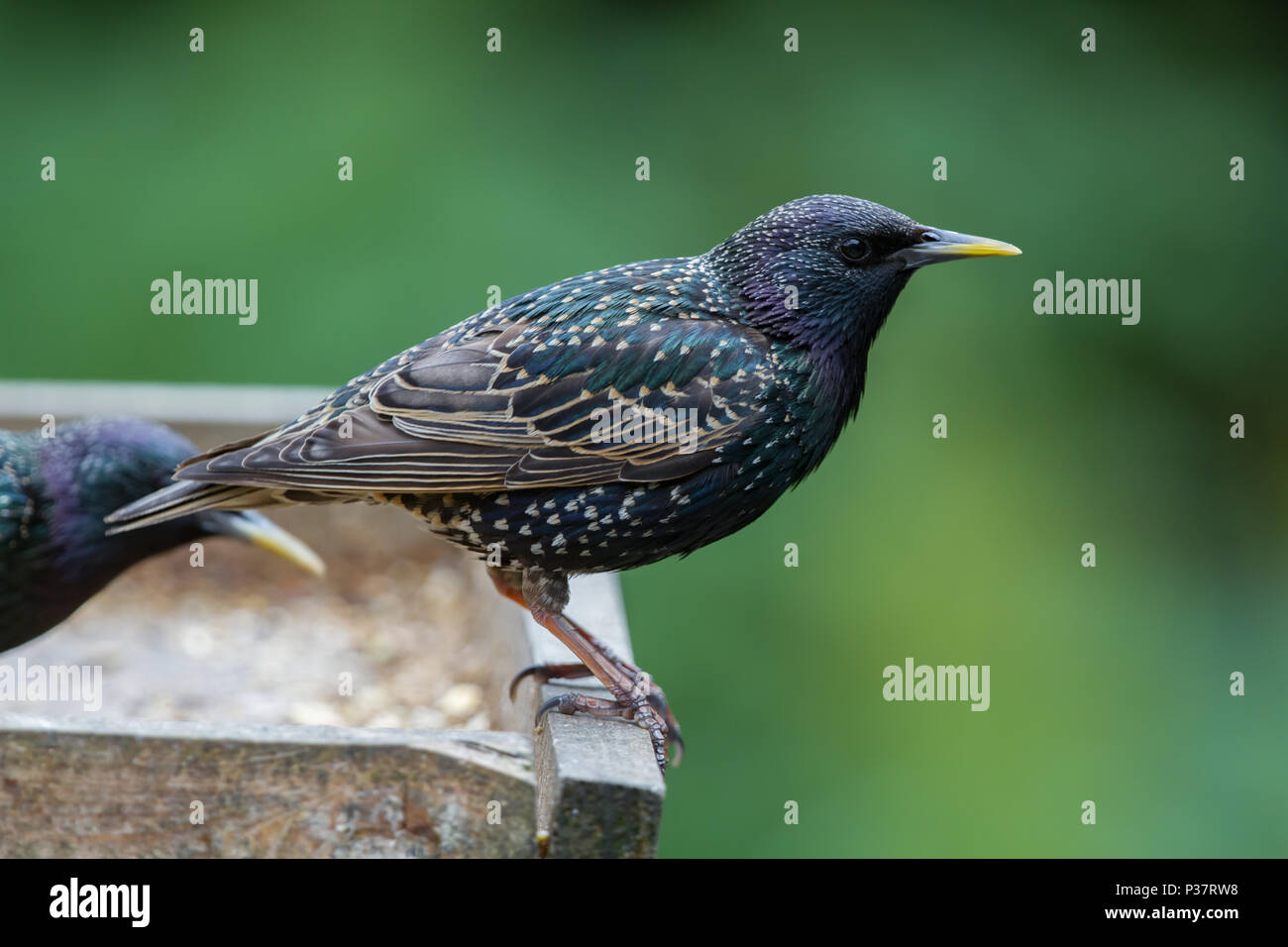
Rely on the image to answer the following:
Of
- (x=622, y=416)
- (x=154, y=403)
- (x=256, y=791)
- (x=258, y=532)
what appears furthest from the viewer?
(x=154, y=403)

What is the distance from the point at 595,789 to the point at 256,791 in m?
0.47

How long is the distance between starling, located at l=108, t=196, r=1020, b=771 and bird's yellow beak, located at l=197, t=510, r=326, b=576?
0.53 m

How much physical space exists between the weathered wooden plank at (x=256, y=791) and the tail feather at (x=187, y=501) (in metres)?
0.70

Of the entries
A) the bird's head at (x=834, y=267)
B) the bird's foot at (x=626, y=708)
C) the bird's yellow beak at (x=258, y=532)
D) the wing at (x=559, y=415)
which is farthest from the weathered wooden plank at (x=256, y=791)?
the bird's yellow beak at (x=258, y=532)

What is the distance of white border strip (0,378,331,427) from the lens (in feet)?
12.3

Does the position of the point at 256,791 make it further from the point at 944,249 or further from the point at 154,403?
the point at 154,403

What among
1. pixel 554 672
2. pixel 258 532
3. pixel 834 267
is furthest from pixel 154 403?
pixel 834 267

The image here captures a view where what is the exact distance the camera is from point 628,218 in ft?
15.1

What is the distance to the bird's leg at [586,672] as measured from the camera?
2.60 metres

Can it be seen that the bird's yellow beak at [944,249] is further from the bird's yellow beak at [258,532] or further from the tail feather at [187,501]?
the bird's yellow beak at [258,532]

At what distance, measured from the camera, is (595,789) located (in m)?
2.16

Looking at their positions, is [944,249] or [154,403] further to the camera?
[154,403]

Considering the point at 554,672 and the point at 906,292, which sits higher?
the point at 906,292

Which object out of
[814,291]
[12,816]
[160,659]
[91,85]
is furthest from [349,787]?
[91,85]
